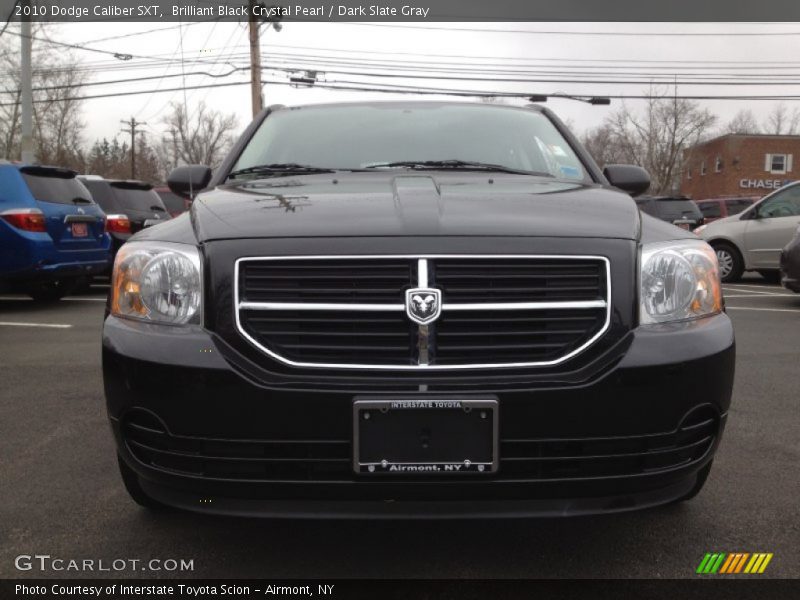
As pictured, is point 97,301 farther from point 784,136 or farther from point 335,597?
point 784,136

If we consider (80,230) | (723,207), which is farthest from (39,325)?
(723,207)

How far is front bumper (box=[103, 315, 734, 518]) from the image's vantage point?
196cm

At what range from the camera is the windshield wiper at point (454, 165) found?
312 cm

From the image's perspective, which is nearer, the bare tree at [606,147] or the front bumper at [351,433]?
the front bumper at [351,433]

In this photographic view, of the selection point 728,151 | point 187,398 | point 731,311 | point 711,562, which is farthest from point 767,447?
point 728,151

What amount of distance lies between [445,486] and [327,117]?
2.16 m

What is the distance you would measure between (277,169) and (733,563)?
7.40 feet

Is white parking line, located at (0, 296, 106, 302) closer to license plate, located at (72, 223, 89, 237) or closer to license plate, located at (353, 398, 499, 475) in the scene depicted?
license plate, located at (72, 223, 89, 237)

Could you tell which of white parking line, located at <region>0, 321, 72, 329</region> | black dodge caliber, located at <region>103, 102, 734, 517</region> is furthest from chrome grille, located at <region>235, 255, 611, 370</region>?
white parking line, located at <region>0, 321, 72, 329</region>

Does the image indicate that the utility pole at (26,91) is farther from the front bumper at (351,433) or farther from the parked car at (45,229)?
the front bumper at (351,433)

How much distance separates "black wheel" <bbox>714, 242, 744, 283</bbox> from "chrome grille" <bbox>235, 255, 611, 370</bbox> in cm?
1125

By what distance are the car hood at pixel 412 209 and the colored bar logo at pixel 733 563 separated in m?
1.06

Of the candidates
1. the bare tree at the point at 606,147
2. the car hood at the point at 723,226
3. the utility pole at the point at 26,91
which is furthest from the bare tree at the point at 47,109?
the bare tree at the point at 606,147

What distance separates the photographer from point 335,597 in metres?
2.13
